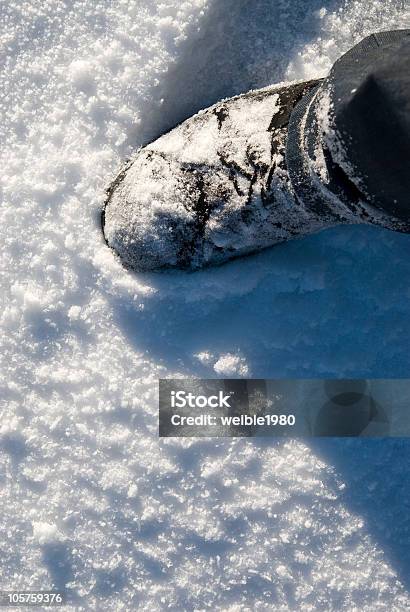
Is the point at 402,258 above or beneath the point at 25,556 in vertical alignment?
above

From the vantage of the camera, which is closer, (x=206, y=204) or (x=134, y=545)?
(x=206, y=204)

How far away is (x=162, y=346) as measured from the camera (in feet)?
3.13

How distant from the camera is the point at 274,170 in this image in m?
0.72

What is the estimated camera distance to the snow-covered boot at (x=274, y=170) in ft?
1.64

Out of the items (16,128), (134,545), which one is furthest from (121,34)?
(134,545)

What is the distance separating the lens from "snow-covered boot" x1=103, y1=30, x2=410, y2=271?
1.64 feet

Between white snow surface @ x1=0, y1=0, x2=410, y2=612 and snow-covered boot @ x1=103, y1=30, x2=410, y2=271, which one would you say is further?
white snow surface @ x1=0, y1=0, x2=410, y2=612

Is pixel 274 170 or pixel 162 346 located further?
pixel 162 346

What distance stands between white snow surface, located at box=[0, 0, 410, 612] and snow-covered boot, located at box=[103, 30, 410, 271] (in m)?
0.08

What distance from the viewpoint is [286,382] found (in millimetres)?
939

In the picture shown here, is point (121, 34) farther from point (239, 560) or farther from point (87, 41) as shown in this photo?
point (239, 560)

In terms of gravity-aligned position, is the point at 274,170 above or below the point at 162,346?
above

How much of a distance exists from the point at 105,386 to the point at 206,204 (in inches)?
13.8

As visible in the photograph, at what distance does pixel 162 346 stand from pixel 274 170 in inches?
14.5
